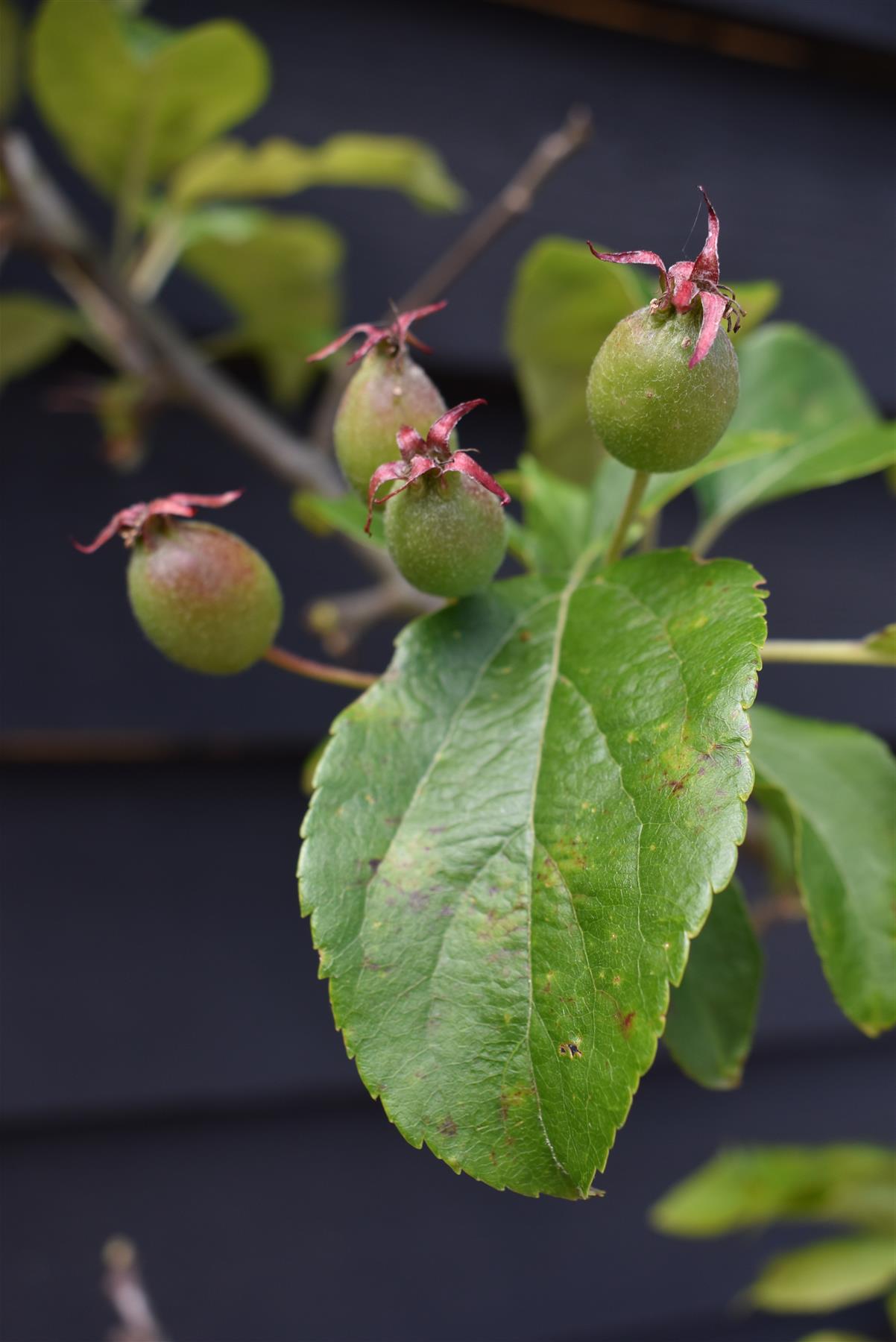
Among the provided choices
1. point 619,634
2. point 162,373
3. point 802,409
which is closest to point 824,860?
point 619,634

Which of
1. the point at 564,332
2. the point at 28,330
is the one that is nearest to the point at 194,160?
the point at 28,330

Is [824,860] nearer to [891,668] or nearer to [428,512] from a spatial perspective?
[428,512]

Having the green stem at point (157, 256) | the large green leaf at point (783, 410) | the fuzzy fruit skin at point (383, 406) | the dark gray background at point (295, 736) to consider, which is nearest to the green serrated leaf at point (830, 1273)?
the dark gray background at point (295, 736)

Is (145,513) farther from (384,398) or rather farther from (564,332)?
(564,332)

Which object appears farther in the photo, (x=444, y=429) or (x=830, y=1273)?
(x=830, y=1273)

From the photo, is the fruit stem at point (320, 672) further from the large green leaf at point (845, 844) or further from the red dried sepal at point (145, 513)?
the large green leaf at point (845, 844)

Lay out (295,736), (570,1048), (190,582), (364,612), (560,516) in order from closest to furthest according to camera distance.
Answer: (570,1048) → (190,582) → (560,516) → (364,612) → (295,736)
